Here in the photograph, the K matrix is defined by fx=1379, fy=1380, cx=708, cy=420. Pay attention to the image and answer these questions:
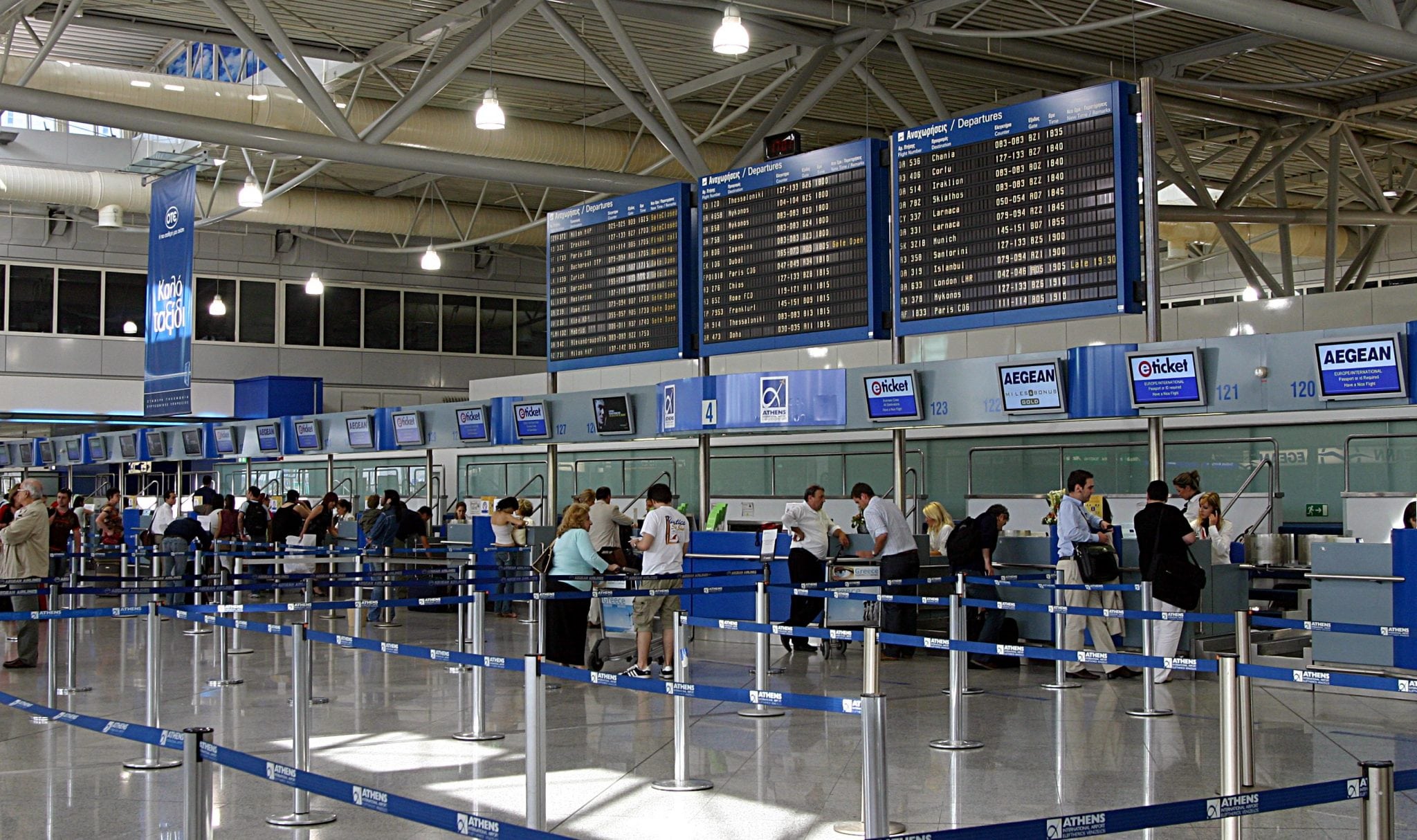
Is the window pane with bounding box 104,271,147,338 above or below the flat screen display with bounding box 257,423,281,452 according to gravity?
above

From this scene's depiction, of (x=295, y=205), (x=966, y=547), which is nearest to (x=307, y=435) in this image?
(x=295, y=205)

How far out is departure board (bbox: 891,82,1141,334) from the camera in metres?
10.6

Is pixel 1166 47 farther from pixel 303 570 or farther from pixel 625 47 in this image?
pixel 303 570

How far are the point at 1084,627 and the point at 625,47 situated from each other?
7.71 metres

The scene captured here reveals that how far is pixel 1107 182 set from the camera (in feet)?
35.1

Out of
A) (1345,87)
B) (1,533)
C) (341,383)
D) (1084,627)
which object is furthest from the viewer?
(341,383)

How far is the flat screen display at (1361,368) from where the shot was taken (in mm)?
9414

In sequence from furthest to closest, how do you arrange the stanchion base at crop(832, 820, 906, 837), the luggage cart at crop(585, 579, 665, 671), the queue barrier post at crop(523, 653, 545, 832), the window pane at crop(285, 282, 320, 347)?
the window pane at crop(285, 282, 320, 347), the luggage cart at crop(585, 579, 665, 671), the stanchion base at crop(832, 820, 906, 837), the queue barrier post at crop(523, 653, 545, 832)

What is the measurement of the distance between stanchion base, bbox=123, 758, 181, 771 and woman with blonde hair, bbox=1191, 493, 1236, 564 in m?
8.69

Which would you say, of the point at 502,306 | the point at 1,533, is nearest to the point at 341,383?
the point at 502,306

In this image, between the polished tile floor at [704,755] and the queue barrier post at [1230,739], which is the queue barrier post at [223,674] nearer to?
the polished tile floor at [704,755]

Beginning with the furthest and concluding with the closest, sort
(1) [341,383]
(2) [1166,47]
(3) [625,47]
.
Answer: (1) [341,383] → (2) [1166,47] → (3) [625,47]

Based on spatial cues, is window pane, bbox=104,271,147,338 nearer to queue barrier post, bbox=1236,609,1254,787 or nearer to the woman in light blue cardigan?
the woman in light blue cardigan

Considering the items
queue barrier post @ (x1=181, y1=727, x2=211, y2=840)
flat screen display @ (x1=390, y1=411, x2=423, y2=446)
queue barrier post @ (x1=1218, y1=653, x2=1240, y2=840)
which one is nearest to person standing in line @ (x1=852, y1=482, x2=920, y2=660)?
queue barrier post @ (x1=1218, y1=653, x2=1240, y2=840)
